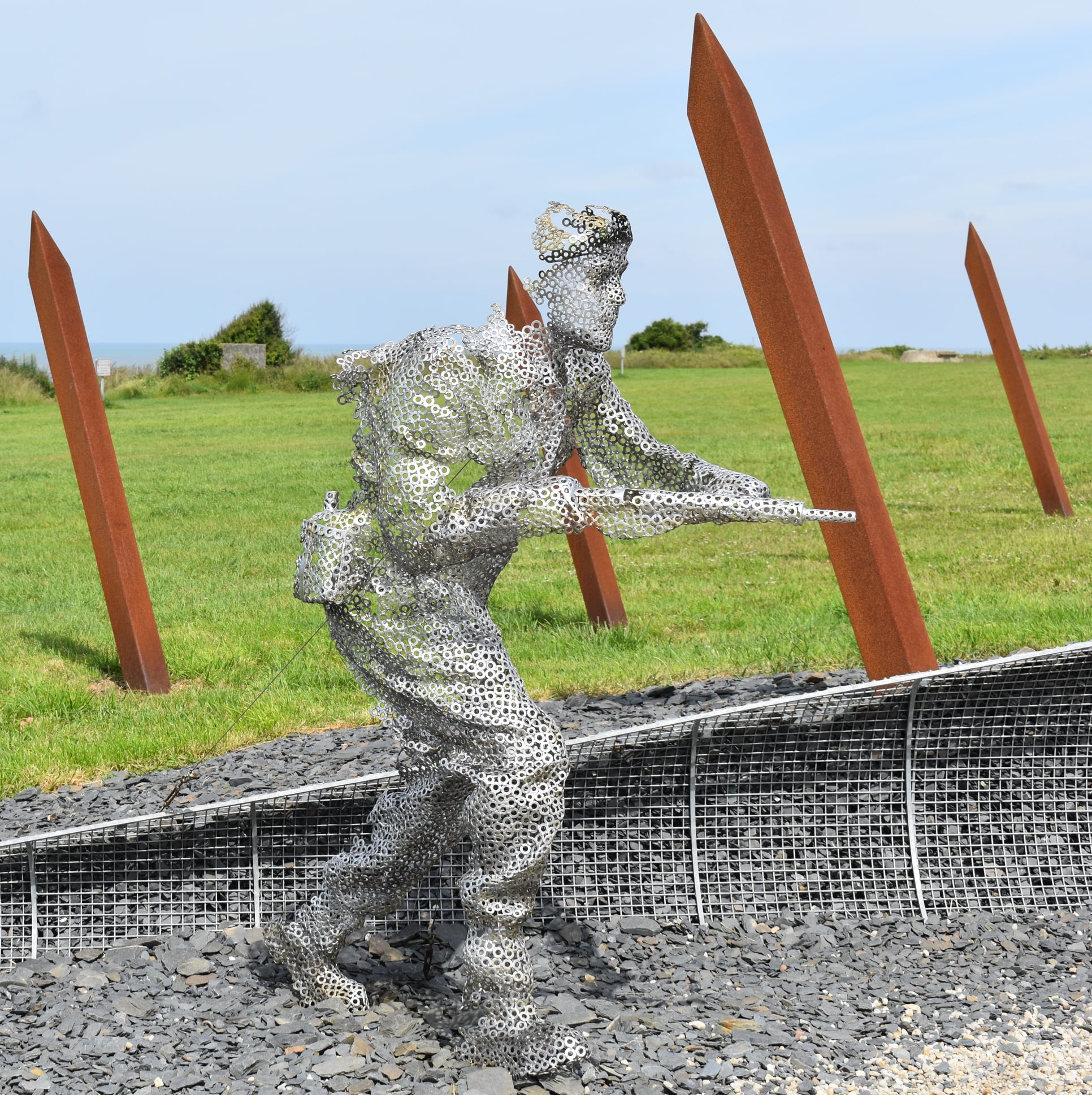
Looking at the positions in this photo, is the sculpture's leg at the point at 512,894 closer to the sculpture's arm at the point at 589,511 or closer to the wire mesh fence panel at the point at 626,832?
the sculpture's arm at the point at 589,511

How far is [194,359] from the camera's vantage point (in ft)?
115

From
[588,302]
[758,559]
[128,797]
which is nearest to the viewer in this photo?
[588,302]

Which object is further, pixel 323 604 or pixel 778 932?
pixel 778 932

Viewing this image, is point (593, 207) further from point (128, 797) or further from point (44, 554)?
point (44, 554)

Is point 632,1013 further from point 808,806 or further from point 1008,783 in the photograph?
point 1008,783

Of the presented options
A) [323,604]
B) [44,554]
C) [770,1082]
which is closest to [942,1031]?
[770,1082]

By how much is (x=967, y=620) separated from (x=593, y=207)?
4631 mm

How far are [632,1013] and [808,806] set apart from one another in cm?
127

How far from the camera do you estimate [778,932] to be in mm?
4234

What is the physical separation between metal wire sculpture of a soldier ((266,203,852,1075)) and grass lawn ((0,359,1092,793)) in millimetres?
2443

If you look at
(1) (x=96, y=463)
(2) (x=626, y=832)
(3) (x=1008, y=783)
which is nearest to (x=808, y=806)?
(2) (x=626, y=832)

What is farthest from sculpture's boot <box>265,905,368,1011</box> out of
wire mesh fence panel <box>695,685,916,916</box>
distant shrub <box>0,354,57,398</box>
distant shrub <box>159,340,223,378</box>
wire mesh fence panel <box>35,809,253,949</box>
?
distant shrub <box>159,340,223,378</box>

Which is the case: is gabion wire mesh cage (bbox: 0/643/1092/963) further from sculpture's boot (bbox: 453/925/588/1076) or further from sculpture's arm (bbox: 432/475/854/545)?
sculpture's arm (bbox: 432/475/854/545)

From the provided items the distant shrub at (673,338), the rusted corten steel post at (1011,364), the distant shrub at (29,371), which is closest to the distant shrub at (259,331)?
the distant shrub at (29,371)
